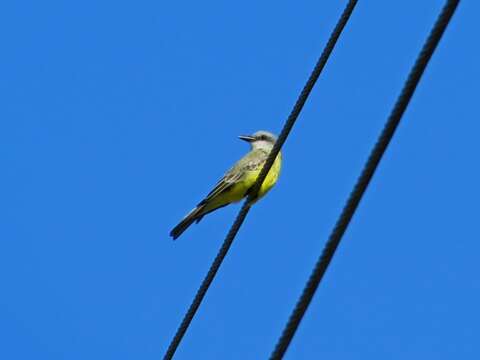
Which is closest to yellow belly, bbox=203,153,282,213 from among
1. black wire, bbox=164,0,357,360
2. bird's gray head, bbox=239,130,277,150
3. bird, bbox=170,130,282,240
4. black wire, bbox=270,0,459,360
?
bird, bbox=170,130,282,240

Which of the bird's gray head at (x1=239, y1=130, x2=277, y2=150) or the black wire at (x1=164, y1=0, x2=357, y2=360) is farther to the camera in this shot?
the bird's gray head at (x1=239, y1=130, x2=277, y2=150)

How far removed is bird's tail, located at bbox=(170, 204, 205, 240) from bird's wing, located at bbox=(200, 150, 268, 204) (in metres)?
0.09

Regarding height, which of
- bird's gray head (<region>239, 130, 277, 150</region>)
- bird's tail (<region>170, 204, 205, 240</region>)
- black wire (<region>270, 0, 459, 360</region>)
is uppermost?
bird's gray head (<region>239, 130, 277, 150</region>)

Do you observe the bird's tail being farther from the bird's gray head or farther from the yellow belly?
the bird's gray head

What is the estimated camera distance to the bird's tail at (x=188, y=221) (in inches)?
339

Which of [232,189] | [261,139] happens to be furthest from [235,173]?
[261,139]

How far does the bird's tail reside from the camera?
28.2 ft

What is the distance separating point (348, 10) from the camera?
13.9 ft

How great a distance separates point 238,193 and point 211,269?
3901 millimetres

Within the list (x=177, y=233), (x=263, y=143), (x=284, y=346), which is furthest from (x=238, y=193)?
(x=284, y=346)

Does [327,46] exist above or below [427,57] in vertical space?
above

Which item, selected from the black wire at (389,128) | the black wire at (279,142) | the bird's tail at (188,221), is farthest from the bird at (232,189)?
the black wire at (389,128)

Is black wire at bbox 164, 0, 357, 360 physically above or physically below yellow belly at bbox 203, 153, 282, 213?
below

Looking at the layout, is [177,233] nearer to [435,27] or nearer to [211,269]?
[211,269]
